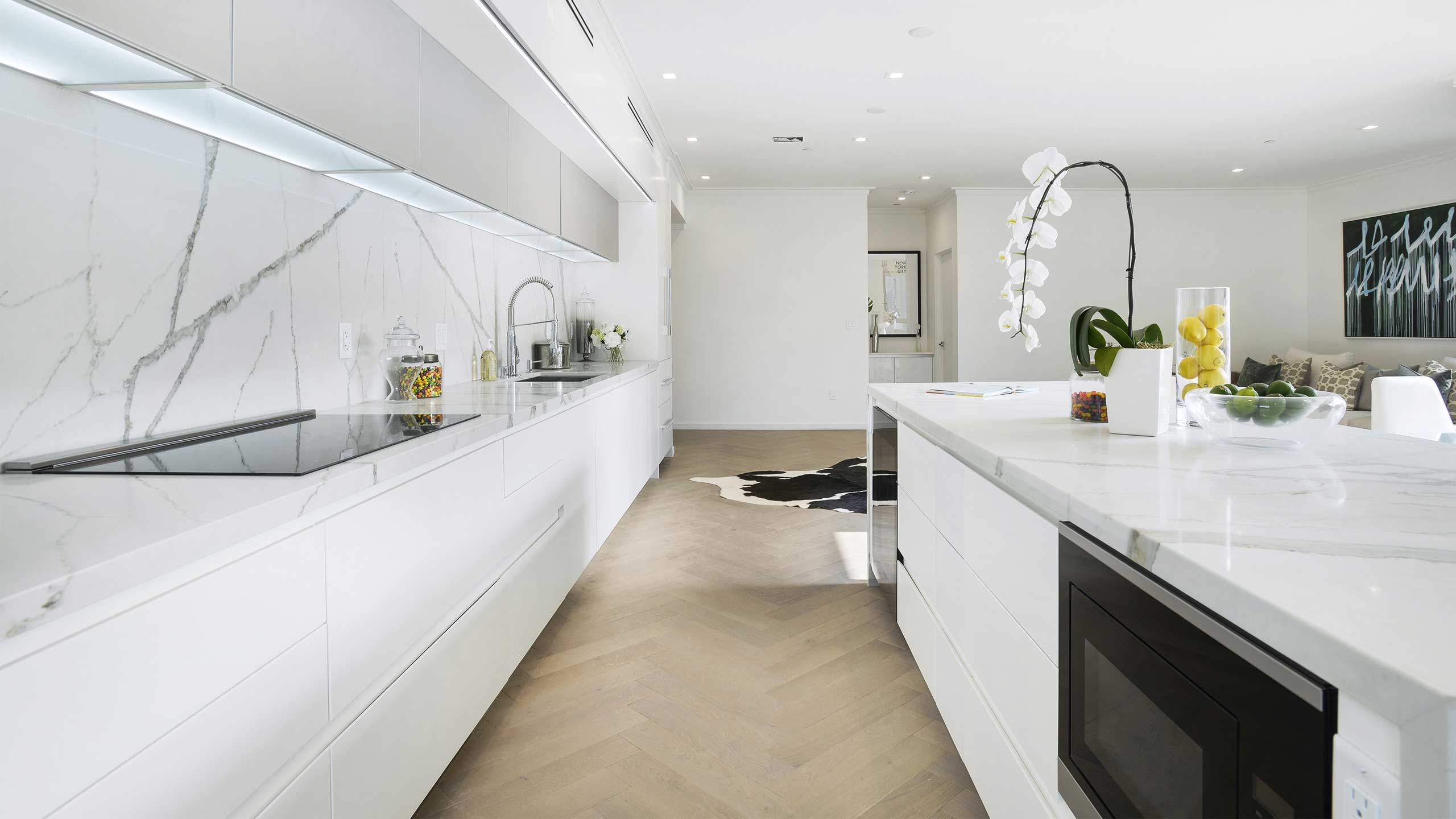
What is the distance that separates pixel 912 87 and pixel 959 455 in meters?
3.80

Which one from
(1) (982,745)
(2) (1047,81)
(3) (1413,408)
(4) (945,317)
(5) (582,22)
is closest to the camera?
(1) (982,745)

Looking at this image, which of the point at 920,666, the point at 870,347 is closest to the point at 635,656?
the point at 920,666

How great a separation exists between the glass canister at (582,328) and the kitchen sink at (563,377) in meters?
1.22

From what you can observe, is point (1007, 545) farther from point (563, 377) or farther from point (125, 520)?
point (563, 377)

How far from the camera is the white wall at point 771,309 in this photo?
8.13 metres

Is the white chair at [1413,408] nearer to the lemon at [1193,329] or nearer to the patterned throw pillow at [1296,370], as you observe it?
the lemon at [1193,329]

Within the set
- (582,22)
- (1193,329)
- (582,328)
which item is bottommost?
(1193,329)

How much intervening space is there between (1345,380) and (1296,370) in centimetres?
93

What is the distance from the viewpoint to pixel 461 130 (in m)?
2.31

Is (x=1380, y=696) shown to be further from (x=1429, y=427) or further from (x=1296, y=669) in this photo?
(x=1429, y=427)

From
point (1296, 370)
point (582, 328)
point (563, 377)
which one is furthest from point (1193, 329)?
point (1296, 370)

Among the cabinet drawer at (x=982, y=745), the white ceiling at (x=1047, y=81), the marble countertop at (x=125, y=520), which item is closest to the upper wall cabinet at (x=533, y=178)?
A: the white ceiling at (x=1047, y=81)

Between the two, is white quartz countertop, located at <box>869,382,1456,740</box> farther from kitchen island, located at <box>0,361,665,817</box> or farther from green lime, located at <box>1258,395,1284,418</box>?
kitchen island, located at <box>0,361,665,817</box>

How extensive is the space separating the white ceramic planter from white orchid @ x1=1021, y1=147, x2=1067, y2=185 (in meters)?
0.49
